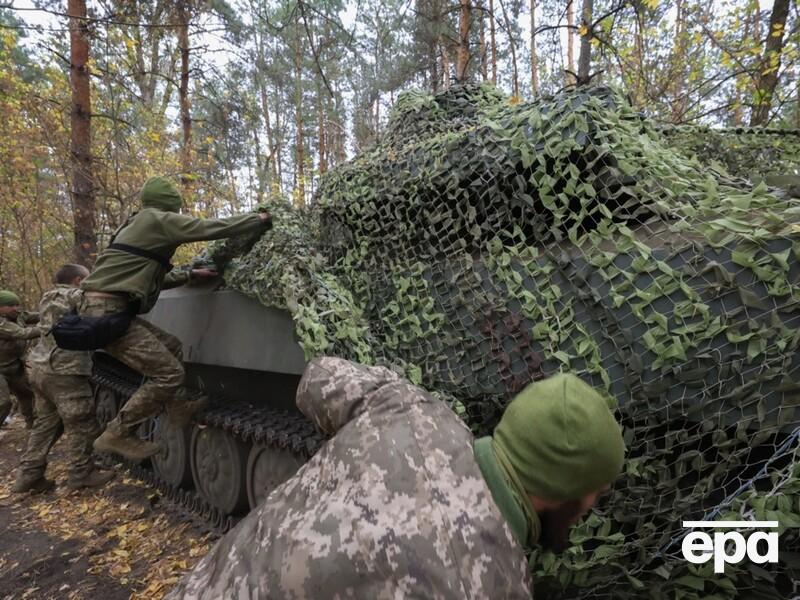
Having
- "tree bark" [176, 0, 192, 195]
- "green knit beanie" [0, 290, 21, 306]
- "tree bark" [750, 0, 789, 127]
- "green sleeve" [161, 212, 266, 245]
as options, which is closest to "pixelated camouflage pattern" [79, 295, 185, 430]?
"green sleeve" [161, 212, 266, 245]

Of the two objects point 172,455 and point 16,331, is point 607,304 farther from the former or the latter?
point 16,331

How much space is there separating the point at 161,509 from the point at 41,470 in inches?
53.1

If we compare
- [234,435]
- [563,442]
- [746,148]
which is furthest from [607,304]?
[234,435]

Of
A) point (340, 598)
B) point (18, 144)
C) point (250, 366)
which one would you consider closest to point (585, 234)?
point (340, 598)

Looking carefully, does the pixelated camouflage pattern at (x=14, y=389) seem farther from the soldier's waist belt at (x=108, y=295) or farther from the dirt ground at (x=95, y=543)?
the soldier's waist belt at (x=108, y=295)

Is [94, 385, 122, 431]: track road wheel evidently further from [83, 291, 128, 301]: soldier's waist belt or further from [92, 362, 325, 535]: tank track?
[83, 291, 128, 301]: soldier's waist belt

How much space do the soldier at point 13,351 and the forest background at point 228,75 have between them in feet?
Answer: 4.44

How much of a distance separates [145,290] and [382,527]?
345cm

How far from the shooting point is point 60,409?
4898mm

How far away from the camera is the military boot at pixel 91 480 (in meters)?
4.93

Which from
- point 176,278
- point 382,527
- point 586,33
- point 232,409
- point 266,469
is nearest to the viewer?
point 382,527

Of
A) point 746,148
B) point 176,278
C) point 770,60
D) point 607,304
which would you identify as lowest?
point 607,304

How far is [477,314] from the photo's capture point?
2.44 metres

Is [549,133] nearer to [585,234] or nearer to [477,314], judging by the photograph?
[585,234]
